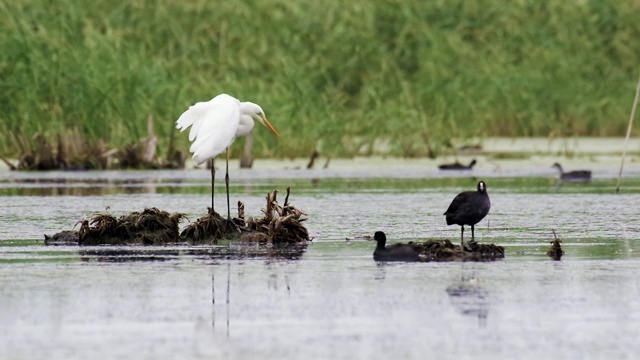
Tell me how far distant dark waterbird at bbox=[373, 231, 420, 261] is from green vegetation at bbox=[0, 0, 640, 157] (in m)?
12.3

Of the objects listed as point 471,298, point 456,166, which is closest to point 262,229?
point 471,298

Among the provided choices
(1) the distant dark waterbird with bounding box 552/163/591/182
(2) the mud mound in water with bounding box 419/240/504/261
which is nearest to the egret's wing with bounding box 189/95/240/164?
(2) the mud mound in water with bounding box 419/240/504/261

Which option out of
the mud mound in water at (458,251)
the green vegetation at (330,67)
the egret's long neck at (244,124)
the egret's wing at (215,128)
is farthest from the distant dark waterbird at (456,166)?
the mud mound in water at (458,251)

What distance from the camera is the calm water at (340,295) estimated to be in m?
8.17

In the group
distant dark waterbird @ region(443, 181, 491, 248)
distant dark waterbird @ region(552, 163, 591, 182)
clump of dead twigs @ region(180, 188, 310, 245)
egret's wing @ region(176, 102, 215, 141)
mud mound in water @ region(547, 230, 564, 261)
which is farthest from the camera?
distant dark waterbird @ region(552, 163, 591, 182)

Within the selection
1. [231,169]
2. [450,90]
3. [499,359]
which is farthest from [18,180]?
[499,359]

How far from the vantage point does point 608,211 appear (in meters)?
16.2

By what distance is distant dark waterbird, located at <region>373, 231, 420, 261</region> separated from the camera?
11.6 m

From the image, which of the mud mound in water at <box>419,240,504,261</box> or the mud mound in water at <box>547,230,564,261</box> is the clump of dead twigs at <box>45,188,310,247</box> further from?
the mud mound in water at <box>547,230,564,261</box>

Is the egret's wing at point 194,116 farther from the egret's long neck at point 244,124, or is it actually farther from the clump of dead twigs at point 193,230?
the clump of dead twigs at point 193,230

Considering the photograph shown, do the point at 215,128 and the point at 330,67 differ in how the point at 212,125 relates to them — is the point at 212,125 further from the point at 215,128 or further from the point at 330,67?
the point at 330,67

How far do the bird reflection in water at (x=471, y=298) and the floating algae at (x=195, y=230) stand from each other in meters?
2.68

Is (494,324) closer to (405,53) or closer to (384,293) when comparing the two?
(384,293)

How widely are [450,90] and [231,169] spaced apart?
5283mm
